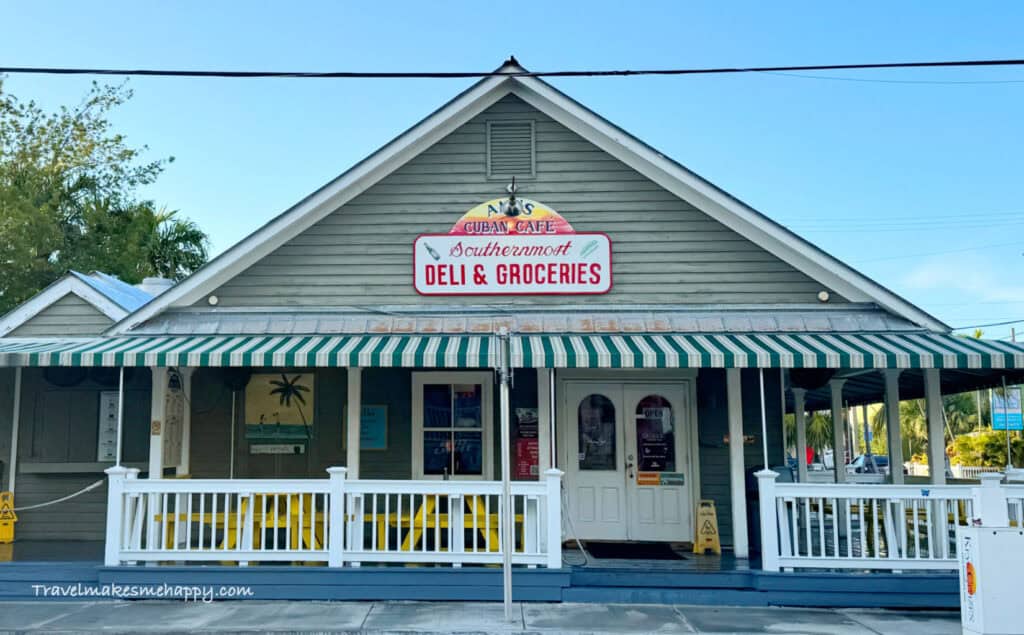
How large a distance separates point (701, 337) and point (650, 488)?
2.28 meters

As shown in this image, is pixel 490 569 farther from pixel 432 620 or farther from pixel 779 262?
pixel 779 262

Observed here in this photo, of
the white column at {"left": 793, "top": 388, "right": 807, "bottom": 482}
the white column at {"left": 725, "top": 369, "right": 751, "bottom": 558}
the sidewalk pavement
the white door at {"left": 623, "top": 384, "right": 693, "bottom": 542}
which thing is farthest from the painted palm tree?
the white column at {"left": 793, "top": 388, "right": 807, "bottom": 482}

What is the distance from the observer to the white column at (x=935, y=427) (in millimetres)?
8930

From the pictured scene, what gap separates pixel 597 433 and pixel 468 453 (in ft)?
5.57

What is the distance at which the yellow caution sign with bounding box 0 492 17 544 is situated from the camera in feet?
33.2

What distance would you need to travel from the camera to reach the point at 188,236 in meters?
27.5

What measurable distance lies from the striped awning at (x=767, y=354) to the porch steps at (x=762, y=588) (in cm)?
214

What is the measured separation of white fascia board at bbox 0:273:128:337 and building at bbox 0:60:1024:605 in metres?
0.49

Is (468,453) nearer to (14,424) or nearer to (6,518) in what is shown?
(6,518)

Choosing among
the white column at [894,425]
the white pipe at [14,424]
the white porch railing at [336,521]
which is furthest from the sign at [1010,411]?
the white pipe at [14,424]

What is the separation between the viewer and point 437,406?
1046 cm

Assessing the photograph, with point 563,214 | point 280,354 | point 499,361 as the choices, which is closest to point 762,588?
point 499,361

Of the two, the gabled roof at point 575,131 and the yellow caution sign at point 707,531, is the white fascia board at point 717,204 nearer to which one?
the gabled roof at point 575,131

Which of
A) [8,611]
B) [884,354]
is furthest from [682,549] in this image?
[8,611]
